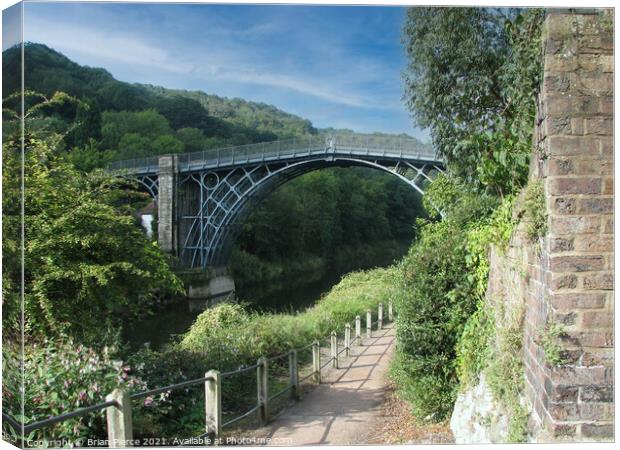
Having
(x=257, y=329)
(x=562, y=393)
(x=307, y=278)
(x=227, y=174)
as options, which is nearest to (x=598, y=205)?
(x=562, y=393)

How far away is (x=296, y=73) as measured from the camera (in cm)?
484

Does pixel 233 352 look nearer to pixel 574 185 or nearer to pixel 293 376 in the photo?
Result: pixel 293 376

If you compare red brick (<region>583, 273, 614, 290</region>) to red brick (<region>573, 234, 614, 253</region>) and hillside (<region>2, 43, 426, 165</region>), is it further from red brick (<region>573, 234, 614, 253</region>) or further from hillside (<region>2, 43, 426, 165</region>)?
hillside (<region>2, 43, 426, 165</region>)

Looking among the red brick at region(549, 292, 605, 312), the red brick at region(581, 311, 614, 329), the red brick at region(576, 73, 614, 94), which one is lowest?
the red brick at region(581, 311, 614, 329)

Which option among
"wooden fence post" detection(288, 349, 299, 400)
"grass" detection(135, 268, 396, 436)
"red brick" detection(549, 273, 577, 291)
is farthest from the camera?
"wooden fence post" detection(288, 349, 299, 400)

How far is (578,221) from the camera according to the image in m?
2.70

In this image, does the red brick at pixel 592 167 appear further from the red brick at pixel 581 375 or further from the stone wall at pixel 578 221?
the red brick at pixel 581 375

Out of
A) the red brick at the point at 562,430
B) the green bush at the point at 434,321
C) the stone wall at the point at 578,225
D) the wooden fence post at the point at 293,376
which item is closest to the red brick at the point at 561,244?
the stone wall at the point at 578,225

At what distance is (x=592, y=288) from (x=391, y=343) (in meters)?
6.14

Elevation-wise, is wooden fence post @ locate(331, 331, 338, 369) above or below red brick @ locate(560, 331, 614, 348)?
below

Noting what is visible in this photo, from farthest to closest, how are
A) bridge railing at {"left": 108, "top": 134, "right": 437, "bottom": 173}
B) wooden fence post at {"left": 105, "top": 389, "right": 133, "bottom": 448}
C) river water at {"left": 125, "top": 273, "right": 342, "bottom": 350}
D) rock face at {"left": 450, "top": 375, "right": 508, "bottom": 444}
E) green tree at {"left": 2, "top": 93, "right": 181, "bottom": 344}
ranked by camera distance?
river water at {"left": 125, "top": 273, "right": 342, "bottom": 350} → bridge railing at {"left": 108, "top": 134, "right": 437, "bottom": 173} → green tree at {"left": 2, "top": 93, "right": 181, "bottom": 344} → rock face at {"left": 450, "top": 375, "right": 508, "bottom": 444} → wooden fence post at {"left": 105, "top": 389, "right": 133, "bottom": 448}

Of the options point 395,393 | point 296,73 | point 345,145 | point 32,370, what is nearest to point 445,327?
point 395,393

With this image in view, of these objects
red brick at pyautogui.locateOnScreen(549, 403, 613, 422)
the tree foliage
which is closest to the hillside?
the tree foliage

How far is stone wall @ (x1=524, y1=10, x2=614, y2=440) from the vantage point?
2.70 meters
